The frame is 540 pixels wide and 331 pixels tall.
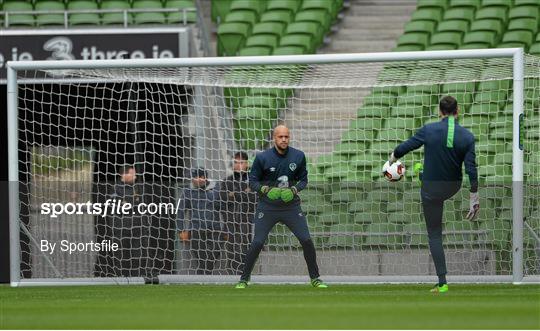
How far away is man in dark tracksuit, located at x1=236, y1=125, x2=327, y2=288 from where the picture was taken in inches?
512

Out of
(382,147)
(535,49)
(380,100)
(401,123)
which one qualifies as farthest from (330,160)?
(535,49)

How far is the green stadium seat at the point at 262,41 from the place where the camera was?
1978cm

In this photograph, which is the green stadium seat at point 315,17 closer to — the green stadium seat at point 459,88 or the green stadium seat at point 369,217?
the green stadium seat at point 459,88

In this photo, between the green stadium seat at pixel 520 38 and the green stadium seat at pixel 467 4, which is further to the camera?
the green stadium seat at pixel 467 4

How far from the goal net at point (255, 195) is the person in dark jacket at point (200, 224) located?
0.04 ft

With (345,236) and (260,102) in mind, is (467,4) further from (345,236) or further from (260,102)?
(345,236)

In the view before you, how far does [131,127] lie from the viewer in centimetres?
1562

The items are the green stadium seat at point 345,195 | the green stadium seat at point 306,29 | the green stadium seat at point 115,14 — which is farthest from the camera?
the green stadium seat at point 306,29

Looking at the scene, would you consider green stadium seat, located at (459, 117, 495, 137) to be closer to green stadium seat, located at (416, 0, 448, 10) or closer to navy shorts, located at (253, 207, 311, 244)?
navy shorts, located at (253, 207, 311, 244)

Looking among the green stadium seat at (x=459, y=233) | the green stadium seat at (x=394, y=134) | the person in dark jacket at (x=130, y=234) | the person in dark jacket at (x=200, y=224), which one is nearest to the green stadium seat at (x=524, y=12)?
the green stadium seat at (x=394, y=134)

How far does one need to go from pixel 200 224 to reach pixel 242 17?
6.87 m

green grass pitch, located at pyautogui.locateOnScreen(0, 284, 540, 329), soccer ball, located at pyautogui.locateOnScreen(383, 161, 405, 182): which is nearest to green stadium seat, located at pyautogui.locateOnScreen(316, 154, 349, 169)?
green grass pitch, located at pyautogui.locateOnScreen(0, 284, 540, 329)

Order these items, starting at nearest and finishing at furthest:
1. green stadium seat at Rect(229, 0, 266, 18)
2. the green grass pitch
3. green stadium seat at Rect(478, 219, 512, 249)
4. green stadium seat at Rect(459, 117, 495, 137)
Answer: the green grass pitch < green stadium seat at Rect(478, 219, 512, 249) < green stadium seat at Rect(459, 117, 495, 137) < green stadium seat at Rect(229, 0, 266, 18)

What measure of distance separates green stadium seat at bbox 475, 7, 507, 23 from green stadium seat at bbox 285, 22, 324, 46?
2.48 m
